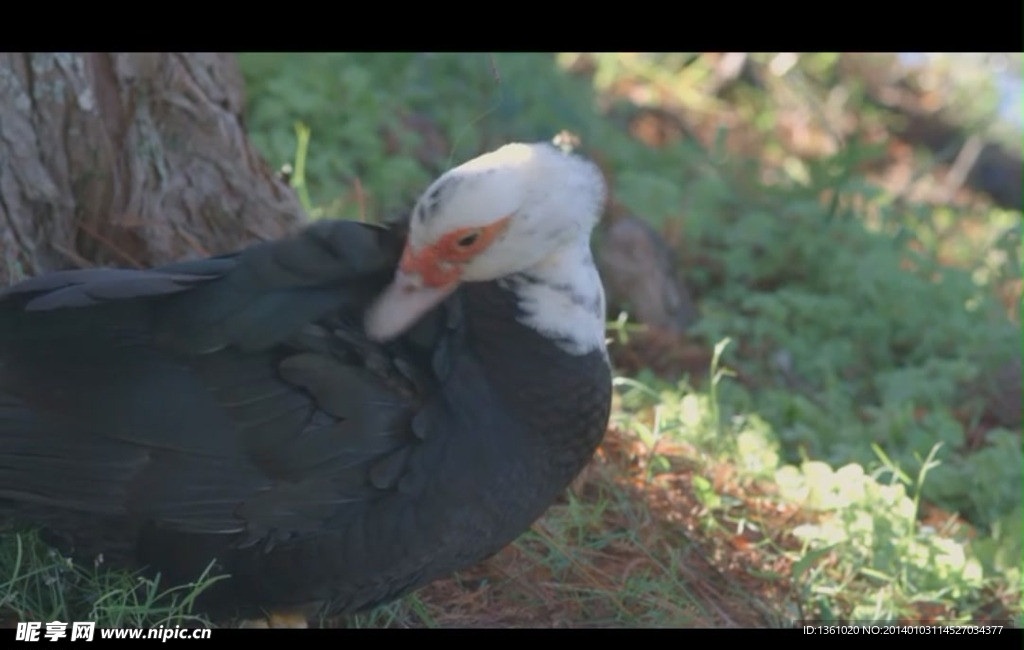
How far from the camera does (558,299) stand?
3.47 m

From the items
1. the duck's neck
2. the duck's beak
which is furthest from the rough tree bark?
the duck's neck

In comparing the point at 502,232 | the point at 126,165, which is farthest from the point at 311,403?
the point at 126,165

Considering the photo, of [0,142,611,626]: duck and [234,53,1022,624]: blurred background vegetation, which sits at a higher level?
[0,142,611,626]: duck

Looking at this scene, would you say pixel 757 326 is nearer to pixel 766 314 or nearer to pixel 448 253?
pixel 766 314

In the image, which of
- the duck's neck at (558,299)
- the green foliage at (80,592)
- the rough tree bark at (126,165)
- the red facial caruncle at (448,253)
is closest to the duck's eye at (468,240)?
the red facial caruncle at (448,253)

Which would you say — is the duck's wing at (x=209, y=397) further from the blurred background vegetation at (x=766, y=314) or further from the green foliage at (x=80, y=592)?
→ the blurred background vegetation at (x=766, y=314)

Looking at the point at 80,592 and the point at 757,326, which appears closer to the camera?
the point at 80,592

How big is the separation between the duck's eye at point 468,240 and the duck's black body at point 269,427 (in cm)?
20

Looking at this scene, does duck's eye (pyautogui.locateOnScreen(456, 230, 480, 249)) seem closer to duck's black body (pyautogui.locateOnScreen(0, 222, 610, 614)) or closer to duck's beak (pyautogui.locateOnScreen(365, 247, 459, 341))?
duck's beak (pyautogui.locateOnScreen(365, 247, 459, 341))

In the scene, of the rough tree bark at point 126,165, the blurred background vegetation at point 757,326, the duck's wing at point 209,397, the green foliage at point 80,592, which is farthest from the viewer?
the blurred background vegetation at point 757,326

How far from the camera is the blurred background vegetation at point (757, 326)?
13.6 ft

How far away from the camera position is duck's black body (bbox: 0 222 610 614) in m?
3.27

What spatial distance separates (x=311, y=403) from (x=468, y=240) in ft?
1.54

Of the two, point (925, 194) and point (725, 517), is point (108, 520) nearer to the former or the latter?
point (725, 517)
